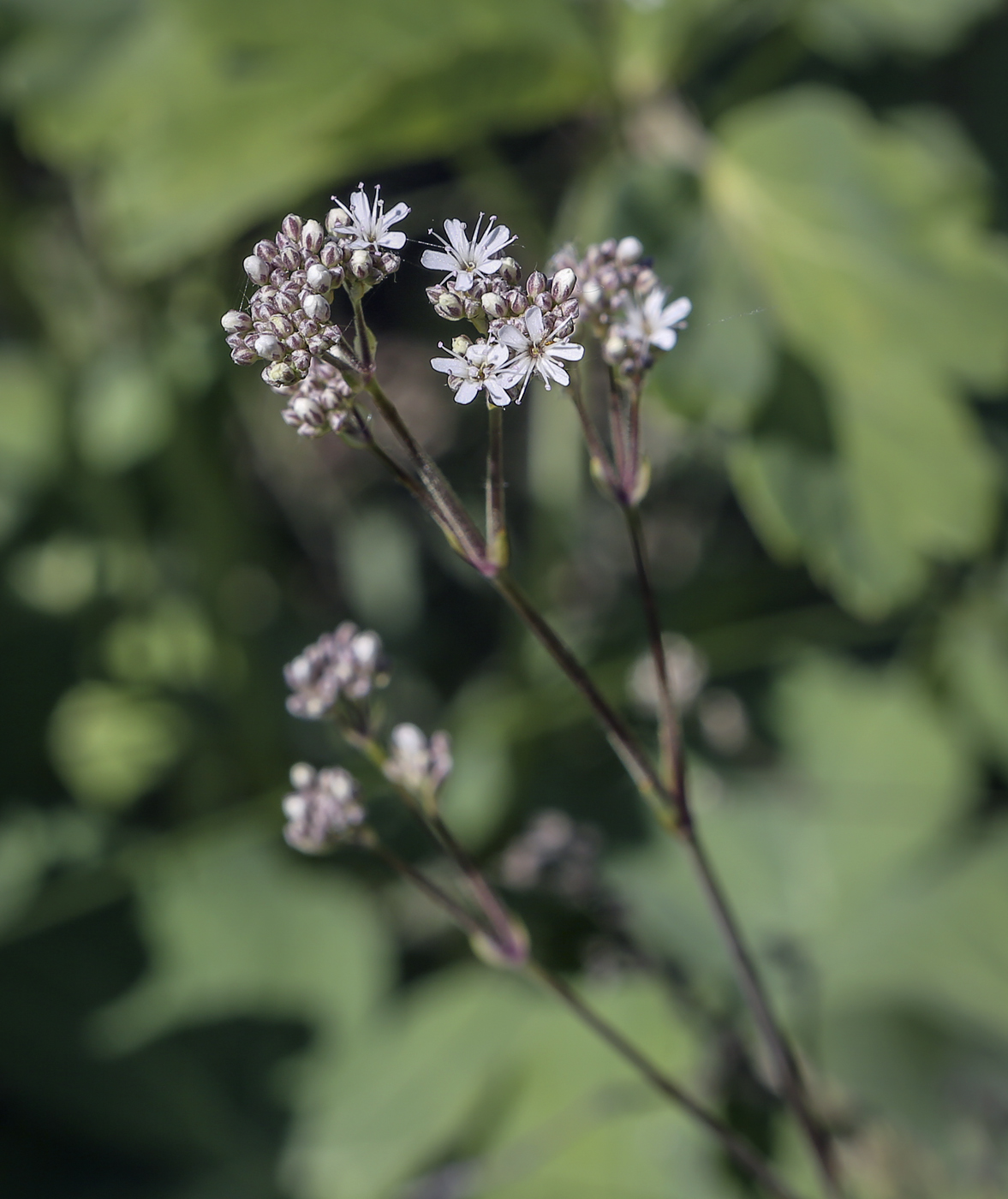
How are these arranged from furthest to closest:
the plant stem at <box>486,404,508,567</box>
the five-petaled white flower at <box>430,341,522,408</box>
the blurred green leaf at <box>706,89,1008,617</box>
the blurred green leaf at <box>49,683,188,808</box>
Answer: the blurred green leaf at <box>49,683,188,808</box>
the blurred green leaf at <box>706,89,1008,617</box>
the plant stem at <box>486,404,508,567</box>
the five-petaled white flower at <box>430,341,522,408</box>

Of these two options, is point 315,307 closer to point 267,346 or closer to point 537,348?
point 267,346

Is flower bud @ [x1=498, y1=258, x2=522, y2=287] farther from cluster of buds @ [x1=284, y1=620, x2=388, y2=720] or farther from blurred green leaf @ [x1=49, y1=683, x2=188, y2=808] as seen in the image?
blurred green leaf @ [x1=49, y1=683, x2=188, y2=808]

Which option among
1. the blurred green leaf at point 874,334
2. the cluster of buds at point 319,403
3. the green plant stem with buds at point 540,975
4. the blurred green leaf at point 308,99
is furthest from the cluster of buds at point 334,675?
the blurred green leaf at point 308,99

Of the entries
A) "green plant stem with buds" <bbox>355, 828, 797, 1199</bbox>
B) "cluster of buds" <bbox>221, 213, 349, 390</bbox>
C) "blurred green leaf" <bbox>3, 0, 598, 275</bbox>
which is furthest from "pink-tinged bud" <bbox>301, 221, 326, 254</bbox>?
"blurred green leaf" <bbox>3, 0, 598, 275</bbox>

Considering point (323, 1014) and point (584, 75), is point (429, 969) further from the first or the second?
point (584, 75)

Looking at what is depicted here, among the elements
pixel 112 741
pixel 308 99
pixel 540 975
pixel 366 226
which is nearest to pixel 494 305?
pixel 366 226

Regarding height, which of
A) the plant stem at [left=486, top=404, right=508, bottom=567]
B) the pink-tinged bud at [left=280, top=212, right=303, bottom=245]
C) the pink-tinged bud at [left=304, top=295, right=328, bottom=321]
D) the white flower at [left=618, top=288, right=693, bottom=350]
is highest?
the pink-tinged bud at [left=280, top=212, right=303, bottom=245]
